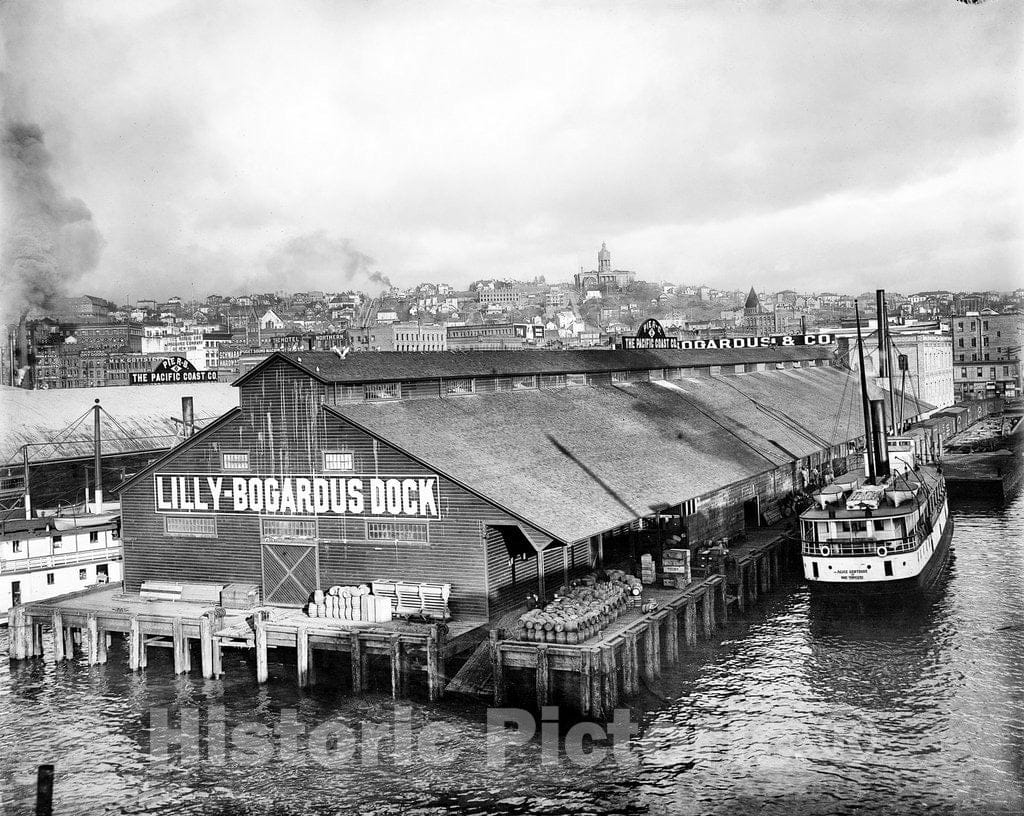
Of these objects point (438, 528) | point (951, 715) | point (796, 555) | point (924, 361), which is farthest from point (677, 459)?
point (924, 361)

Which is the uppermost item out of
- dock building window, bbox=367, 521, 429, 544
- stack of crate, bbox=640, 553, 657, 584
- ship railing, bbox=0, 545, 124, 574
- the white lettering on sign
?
the white lettering on sign

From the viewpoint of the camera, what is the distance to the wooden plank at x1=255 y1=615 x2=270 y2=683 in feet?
134

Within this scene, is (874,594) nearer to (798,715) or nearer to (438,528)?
(798,715)

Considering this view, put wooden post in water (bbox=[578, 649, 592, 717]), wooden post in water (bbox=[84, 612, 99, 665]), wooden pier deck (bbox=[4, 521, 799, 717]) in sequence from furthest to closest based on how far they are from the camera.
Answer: wooden post in water (bbox=[84, 612, 99, 665]) < wooden pier deck (bbox=[4, 521, 799, 717]) < wooden post in water (bbox=[578, 649, 592, 717])

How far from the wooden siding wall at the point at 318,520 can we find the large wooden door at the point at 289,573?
45cm

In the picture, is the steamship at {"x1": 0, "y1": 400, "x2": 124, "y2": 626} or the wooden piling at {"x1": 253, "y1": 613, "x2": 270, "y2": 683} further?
the steamship at {"x1": 0, "y1": 400, "x2": 124, "y2": 626}

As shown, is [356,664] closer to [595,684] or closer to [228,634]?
[228,634]

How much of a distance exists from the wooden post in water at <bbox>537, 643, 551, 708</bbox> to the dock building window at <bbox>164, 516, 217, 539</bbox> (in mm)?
19545

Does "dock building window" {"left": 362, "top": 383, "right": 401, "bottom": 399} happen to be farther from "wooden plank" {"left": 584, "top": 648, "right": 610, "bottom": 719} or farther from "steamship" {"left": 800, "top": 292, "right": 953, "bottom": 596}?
"steamship" {"left": 800, "top": 292, "right": 953, "bottom": 596}

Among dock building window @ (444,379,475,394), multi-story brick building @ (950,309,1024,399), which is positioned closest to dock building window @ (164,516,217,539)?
dock building window @ (444,379,475,394)

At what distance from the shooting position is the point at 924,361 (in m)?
139

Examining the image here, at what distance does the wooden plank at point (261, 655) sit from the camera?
4084cm

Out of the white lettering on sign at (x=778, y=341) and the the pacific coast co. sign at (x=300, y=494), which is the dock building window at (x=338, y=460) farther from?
the white lettering on sign at (x=778, y=341)

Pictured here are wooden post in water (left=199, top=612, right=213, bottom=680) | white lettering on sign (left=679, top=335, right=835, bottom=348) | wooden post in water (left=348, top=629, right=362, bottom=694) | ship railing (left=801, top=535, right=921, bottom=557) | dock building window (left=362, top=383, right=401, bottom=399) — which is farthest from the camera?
white lettering on sign (left=679, top=335, right=835, bottom=348)
